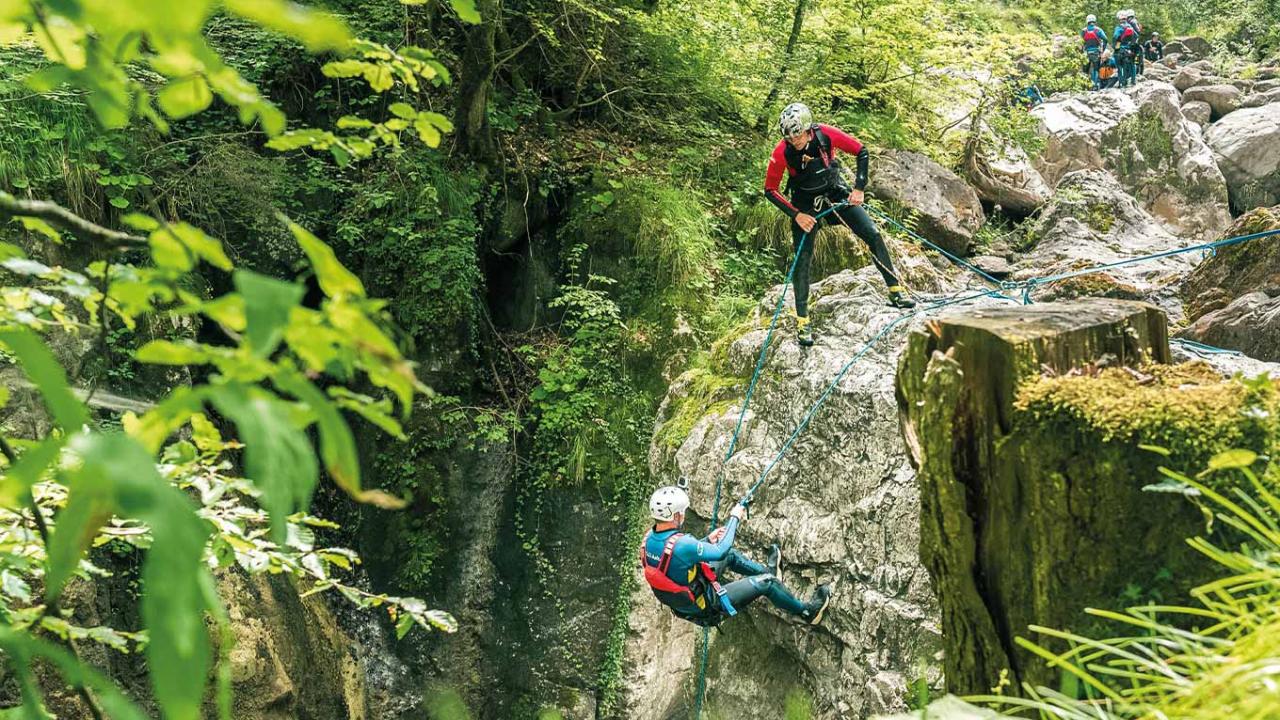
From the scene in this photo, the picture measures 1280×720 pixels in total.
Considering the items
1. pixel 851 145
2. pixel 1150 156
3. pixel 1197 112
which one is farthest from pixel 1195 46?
pixel 851 145

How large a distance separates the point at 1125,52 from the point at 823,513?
18584mm

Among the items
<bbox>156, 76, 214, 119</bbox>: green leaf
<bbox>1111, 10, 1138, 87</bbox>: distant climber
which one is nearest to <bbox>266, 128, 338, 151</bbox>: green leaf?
<bbox>156, 76, 214, 119</bbox>: green leaf

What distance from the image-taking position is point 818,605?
5277 mm

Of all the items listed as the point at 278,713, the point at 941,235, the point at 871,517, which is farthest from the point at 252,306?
the point at 941,235

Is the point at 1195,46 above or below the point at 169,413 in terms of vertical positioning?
above

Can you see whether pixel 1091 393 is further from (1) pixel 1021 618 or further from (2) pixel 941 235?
(2) pixel 941 235

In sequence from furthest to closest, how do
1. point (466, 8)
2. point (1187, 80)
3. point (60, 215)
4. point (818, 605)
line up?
point (1187, 80)
point (818, 605)
point (466, 8)
point (60, 215)

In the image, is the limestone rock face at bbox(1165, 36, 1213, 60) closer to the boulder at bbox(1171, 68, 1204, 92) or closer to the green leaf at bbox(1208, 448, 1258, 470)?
the boulder at bbox(1171, 68, 1204, 92)

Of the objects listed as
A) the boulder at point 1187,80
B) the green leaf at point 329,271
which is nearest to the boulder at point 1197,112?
the boulder at point 1187,80

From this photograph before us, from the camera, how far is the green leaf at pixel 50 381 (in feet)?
2.50

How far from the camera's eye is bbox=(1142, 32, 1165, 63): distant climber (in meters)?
23.1

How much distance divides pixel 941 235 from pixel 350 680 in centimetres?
796

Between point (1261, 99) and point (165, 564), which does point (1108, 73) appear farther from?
point (165, 564)

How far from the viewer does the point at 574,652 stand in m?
8.54
